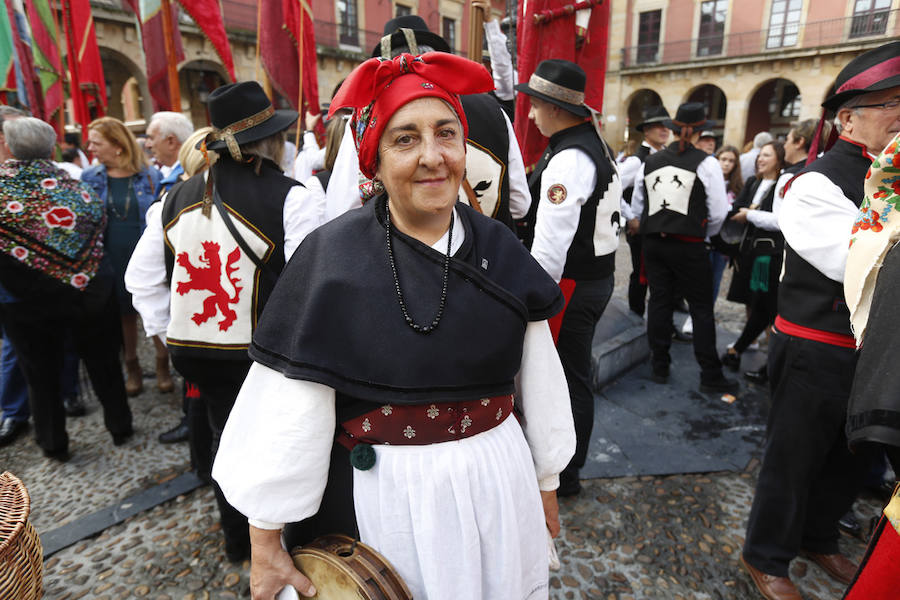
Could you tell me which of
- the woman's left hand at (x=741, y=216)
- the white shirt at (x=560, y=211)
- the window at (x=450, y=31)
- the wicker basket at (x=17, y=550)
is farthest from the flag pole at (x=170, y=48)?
the window at (x=450, y=31)

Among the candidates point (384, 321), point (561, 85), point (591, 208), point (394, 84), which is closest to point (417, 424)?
point (384, 321)

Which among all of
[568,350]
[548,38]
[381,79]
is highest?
[548,38]

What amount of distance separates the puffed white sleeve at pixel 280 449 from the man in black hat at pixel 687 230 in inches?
154

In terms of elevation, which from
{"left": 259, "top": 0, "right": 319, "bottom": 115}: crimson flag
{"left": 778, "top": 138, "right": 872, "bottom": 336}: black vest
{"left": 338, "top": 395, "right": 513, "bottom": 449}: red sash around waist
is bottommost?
{"left": 338, "top": 395, "right": 513, "bottom": 449}: red sash around waist

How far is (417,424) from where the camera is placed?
1240 millimetres

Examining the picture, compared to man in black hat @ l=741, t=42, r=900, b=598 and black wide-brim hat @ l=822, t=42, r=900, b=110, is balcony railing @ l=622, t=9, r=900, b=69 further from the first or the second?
man in black hat @ l=741, t=42, r=900, b=598

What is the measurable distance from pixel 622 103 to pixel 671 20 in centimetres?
444

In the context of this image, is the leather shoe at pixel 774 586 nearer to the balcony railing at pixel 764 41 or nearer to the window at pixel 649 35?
the balcony railing at pixel 764 41

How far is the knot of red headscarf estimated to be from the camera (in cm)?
123

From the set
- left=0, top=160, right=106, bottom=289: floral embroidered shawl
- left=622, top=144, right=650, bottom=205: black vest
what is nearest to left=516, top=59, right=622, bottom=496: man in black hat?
left=0, top=160, right=106, bottom=289: floral embroidered shawl

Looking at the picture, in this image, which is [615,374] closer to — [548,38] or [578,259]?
[578,259]

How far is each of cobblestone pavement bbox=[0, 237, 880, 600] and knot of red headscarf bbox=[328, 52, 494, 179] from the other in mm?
2210

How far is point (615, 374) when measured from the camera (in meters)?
4.60

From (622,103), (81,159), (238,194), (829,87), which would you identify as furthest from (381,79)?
(622,103)
